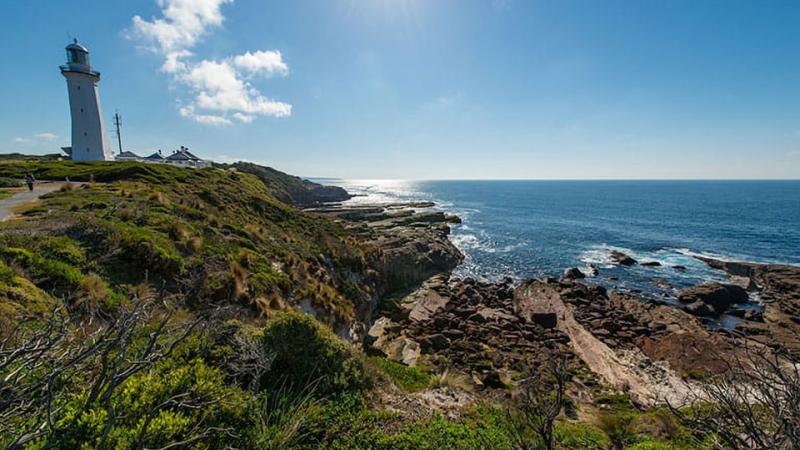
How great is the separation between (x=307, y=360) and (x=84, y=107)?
45304 millimetres

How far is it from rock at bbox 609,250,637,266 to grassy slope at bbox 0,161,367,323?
33965 millimetres

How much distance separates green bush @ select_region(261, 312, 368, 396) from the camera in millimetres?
7008

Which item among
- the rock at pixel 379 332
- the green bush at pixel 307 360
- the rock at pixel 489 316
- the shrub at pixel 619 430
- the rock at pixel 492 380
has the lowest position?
the rock at pixel 489 316

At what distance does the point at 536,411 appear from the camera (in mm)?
5078

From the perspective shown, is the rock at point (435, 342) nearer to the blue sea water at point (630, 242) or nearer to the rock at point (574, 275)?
the blue sea water at point (630, 242)

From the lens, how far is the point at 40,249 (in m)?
9.27

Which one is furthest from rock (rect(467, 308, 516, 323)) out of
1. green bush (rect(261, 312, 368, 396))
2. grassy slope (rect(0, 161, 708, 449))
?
green bush (rect(261, 312, 368, 396))

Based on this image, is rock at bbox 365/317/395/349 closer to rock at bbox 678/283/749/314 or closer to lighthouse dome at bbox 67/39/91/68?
rock at bbox 678/283/749/314

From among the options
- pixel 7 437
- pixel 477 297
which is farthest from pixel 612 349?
pixel 7 437

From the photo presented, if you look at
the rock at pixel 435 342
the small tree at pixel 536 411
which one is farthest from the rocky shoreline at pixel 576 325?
the small tree at pixel 536 411

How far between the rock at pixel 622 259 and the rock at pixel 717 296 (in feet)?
33.5

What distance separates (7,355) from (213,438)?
114 inches

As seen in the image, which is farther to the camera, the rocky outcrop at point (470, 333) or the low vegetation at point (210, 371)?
the rocky outcrop at point (470, 333)

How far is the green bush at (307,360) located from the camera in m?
7.01
